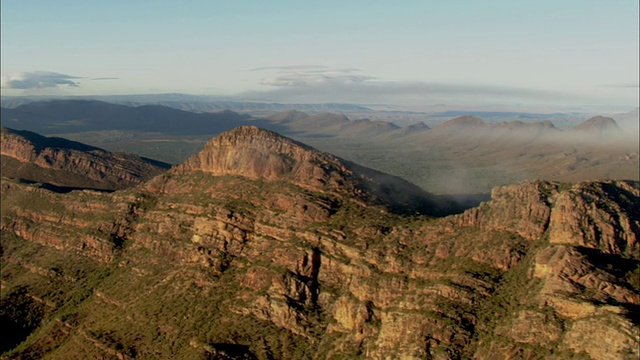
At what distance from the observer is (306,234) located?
87000 millimetres

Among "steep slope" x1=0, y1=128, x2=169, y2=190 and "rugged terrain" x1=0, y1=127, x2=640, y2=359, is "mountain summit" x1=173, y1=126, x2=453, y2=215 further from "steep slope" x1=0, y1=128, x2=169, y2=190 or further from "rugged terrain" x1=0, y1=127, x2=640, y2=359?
"steep slope" x1=0, y1=128, x2=169, y2=190

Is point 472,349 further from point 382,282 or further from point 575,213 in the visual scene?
point 575,213

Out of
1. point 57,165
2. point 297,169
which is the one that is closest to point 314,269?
point 297,169

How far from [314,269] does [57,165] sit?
125 meters

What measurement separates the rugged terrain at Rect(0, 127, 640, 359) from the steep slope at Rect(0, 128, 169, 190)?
58.2m

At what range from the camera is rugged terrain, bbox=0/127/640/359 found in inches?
2525

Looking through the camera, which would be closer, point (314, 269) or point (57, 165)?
point (314, 269)

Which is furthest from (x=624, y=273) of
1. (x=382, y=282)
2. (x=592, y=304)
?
(x=382, y=282)

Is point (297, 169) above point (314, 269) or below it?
above

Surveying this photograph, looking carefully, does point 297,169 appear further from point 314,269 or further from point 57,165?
point 57,165

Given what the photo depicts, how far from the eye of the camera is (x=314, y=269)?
82812mm

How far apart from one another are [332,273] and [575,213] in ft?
106

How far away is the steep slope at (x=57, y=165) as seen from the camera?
172 m

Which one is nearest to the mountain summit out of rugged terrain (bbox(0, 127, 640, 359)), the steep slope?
rugged terrain (bbox(0, 127, 640, 359))
